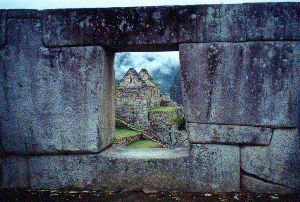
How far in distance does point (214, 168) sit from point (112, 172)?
52.0 inches

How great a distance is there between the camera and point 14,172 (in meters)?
2.51

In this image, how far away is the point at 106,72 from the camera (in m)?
2.52

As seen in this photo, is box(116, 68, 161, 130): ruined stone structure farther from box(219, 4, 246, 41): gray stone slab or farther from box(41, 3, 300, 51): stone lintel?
box(219, 4, 246, 41): gray stone slab

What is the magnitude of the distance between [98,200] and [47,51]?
1950mm

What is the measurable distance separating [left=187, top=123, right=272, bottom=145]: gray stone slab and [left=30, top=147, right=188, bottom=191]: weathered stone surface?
341 millimetres

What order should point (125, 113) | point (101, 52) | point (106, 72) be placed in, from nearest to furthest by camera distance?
point (101, 52), point (106, 72), point (125, 113)

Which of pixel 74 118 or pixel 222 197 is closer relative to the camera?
pixel 222 197

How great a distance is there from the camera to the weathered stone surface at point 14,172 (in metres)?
2.49

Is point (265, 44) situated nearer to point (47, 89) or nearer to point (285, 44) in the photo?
point (285, 44)

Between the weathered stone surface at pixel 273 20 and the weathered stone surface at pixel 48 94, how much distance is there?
1883 millimetres

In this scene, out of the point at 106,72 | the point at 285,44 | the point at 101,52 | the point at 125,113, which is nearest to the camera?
the point at 285,44

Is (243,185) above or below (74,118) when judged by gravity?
below

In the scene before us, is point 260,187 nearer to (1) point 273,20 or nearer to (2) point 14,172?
(1) point 273,20

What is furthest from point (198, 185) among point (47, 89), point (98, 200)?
point (47, 89)
